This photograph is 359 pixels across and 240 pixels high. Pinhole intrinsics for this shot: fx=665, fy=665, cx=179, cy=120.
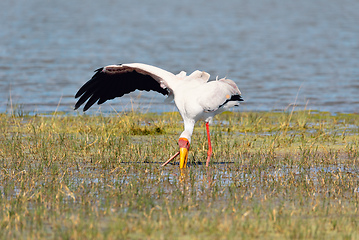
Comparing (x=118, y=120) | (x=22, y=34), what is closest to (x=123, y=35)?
(x=22, y=34)

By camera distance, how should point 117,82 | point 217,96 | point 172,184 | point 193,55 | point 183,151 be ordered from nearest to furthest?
point 172,184, point 183,151, point 217,96, point 117,82, point 193,55

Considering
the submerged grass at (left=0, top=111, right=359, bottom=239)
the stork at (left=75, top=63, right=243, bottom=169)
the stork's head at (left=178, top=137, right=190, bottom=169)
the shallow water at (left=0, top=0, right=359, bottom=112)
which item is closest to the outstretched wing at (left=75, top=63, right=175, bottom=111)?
the stork at (left=75, top=63, right=243, bottom=169)

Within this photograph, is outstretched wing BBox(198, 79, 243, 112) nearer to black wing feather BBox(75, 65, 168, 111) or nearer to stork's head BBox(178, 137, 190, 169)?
stork's head BBox(178, 137, 190, 169)

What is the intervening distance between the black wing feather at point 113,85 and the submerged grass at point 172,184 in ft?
2.00

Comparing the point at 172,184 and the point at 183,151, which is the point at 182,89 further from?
the point at 172,184

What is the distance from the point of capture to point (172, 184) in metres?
6.74

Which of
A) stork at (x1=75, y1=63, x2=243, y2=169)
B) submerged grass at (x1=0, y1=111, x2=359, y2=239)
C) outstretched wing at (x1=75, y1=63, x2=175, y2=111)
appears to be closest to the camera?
submerged grass at (x1=0, y1=111, x2=359, y2=239)

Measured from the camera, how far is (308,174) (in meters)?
7.14

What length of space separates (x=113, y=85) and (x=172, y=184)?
109 inches

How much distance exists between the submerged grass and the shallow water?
92.1 inches

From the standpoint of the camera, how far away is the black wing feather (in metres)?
8.92

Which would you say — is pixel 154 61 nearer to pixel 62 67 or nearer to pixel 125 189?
pixel 62 67

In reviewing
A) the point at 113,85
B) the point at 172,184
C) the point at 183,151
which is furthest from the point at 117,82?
the point at 172,184

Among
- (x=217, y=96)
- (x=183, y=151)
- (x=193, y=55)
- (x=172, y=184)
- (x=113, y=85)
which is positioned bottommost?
(x=172, y=184)
